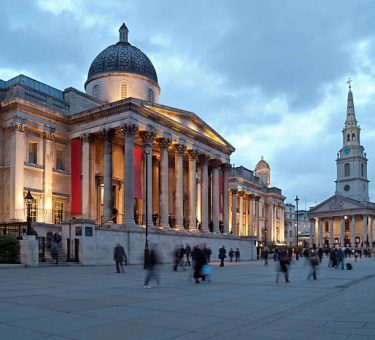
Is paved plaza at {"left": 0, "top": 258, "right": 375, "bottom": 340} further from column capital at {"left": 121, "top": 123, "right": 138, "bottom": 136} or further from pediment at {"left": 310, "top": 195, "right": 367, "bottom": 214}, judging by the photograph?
pediment at {"left": 310, "top": 195, "right": 367, "bottom": 214}

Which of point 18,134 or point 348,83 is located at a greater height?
point 348,83

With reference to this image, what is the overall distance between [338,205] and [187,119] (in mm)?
96275

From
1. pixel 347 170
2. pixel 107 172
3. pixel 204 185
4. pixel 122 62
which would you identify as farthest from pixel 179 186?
pixel 347 170

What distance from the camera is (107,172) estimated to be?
40188 mm

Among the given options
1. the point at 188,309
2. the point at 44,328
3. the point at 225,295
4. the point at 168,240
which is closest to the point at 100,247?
the point at 168,240

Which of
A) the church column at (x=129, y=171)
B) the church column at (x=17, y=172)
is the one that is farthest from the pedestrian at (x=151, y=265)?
the church column at (x=17, y=172)

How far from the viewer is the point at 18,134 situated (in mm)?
38031

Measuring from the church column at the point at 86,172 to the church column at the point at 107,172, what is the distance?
6.34 feet

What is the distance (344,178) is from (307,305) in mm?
139193

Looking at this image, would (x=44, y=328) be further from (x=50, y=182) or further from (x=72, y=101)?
(x=72, y=101)

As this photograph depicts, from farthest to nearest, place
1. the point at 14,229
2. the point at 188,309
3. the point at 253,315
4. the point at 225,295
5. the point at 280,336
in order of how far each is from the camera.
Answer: the point at 14,229 < the point at 225,295 < the point at 188,309 < the point at 253,315 < the point at 280,336

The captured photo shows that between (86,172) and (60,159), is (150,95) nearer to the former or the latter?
(60,159)

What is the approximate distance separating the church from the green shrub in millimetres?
110624

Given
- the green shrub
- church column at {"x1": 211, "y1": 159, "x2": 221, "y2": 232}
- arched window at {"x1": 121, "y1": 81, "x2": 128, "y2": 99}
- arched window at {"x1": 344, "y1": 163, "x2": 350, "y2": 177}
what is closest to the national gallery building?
arched window at {"x1": 121, "y1": 81, "x2": 128, "y2": 99}
